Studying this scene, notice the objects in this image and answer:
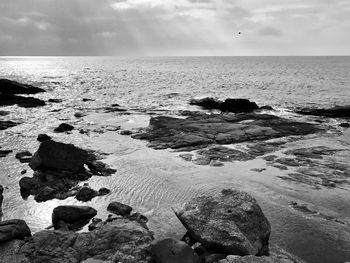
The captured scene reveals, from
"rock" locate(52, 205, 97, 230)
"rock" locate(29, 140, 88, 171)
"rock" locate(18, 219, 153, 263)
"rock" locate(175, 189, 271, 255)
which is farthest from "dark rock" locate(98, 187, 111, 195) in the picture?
"rock" locate(175, 189, 271, 255)

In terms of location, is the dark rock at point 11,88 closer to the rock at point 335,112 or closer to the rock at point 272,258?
the rock at point 335,112

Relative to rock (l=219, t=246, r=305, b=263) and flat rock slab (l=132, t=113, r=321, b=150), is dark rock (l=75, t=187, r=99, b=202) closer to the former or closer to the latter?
rock (l=219, t=246, r=305, b=263)

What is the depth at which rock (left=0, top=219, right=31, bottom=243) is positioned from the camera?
10.5 metres

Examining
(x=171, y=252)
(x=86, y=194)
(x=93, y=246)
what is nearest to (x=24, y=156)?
(x=86, y=194)

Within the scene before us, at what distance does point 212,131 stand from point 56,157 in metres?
13.9

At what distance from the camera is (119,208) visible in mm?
14227

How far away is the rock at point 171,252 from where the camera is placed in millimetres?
9461

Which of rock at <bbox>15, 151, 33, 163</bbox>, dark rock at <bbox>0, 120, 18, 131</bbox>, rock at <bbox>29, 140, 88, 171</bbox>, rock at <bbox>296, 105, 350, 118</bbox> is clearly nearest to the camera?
rock at <bbox>29, 140, 88, 171</bbox>

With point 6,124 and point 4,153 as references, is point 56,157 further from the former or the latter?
point 6,124

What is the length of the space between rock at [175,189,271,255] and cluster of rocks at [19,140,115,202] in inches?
236

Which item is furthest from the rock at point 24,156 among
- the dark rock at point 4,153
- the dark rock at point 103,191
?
the dark rock at point 103,191

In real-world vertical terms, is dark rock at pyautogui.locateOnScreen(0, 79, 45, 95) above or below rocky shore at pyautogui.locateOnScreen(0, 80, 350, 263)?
below

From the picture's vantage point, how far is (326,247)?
11805mm

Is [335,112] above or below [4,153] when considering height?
below
